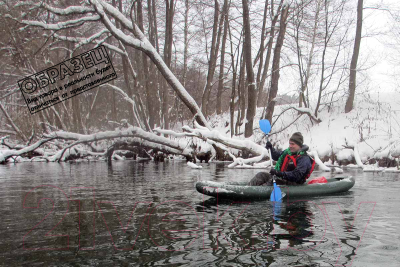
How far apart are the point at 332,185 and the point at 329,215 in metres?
1.93

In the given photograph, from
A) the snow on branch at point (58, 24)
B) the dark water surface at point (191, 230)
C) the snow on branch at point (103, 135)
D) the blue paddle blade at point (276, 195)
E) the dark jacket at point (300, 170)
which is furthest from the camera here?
the snow on branch at point (103, 135)

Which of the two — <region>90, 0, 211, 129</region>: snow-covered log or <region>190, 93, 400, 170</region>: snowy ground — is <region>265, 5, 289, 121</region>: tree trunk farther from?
<region>90, 0, 211, 129</region>: snow-covered log

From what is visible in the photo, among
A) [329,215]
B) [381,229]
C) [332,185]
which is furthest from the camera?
[332,185]

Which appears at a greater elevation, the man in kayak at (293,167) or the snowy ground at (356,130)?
the snowy ground at (356,130)

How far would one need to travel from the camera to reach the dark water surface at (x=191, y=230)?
128 inches

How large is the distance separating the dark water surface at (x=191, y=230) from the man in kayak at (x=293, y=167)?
43 cm

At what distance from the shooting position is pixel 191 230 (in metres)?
4.21

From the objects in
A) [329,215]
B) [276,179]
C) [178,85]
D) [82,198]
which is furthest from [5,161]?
[329,215]

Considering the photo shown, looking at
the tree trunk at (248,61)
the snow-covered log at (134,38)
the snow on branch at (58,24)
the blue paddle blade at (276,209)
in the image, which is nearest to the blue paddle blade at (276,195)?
the blue paddle blade at (276,209)

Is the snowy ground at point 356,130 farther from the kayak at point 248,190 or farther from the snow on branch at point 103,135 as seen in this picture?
the kayak at point 248,190

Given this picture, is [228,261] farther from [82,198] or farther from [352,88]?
Answer: [352,88]

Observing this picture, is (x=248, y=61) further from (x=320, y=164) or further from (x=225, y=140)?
(x=320, y=164)

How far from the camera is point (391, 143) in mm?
11633

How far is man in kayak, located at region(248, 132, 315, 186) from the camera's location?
21.0ft
